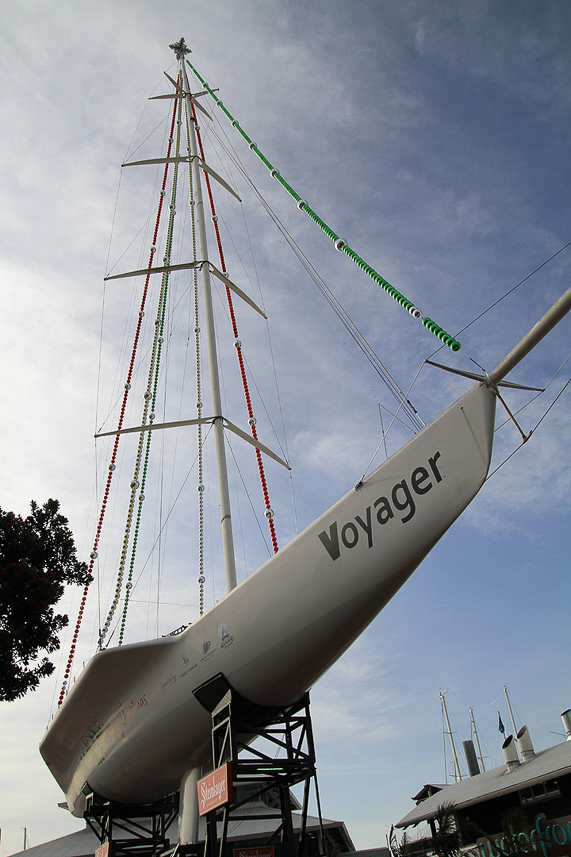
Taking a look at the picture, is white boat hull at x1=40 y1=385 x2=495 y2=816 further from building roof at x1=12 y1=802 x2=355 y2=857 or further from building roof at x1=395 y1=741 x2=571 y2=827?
building roof at x1=12 y1=802 x2=355 y2=857

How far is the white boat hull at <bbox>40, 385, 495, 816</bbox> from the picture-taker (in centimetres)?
645

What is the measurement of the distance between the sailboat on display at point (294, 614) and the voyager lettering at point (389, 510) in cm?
1

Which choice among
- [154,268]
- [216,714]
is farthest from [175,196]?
[216,714]

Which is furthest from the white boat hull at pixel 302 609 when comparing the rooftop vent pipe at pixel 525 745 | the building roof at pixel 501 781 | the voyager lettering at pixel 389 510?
the rooftop vent pipe at pixel 525 745

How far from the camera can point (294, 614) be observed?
276 inches

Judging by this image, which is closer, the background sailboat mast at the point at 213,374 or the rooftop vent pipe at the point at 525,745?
the background sailboat mast at the point at 213,374

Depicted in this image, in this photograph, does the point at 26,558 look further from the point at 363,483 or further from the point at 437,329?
the point at 437,329

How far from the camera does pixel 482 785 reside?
15.6 meters

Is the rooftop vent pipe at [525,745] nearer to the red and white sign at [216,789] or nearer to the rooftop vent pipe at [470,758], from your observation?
the rooftop vent pipe at [470,758]

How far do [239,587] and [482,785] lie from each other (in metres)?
12.3

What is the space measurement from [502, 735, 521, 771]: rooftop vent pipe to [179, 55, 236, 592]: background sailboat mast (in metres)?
10.8

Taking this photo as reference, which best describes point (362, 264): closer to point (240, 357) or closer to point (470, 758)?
point (240, 357)

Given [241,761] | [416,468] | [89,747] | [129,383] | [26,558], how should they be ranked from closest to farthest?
[416,468] < [241,761] < [26,558] < [89,747] < [129,383]

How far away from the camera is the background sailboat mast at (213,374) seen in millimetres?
10406
